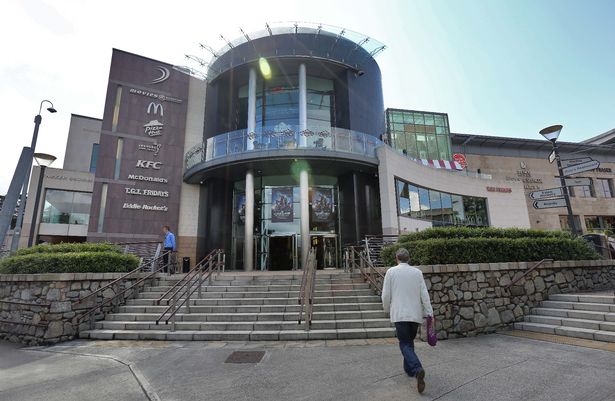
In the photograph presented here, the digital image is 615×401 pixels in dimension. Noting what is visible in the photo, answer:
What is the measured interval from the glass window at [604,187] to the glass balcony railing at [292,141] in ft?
104

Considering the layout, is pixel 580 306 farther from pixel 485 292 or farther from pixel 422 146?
pixel 422 146

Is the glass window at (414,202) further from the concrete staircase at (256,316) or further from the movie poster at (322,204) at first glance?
the concrete staircase at (256,316)

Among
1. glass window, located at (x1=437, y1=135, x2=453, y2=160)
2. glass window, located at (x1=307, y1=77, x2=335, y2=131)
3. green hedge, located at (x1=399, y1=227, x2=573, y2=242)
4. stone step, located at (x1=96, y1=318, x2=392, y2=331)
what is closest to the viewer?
stone step, located at (x1=96, y1=318, x2=392, y2=331)

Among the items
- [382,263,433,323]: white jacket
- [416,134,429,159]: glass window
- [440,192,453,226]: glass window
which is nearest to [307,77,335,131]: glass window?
[440,192,453,226]: glass window

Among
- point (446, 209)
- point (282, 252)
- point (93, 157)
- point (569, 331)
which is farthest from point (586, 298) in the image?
point (93, 157)

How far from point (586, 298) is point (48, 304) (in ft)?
42.7

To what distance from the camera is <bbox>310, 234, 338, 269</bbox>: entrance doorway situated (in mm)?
16609

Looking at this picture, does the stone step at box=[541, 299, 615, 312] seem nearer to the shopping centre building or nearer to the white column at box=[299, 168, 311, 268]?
the shopping centre building

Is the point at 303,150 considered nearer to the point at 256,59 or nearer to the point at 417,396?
the point at 256,59

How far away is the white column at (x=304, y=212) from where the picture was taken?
15.4m

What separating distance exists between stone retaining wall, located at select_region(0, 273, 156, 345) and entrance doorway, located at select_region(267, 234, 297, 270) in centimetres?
884

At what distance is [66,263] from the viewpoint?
8.20 metres

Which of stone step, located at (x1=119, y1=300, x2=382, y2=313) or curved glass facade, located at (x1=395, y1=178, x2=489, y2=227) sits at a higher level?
curved glass facade, located at (x1=395, y1=178, x2=489, y2=227)

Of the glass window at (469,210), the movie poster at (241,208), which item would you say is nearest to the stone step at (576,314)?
the movie poster at (241,208)
